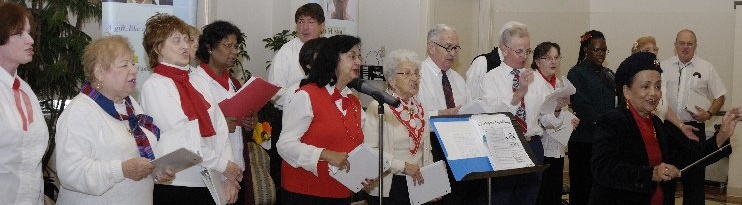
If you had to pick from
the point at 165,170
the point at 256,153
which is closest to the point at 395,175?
the point at 256,153

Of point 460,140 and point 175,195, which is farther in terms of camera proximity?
point 460,140

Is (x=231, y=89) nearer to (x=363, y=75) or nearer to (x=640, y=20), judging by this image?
(x=363, y=75)

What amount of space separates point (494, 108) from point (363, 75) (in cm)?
335

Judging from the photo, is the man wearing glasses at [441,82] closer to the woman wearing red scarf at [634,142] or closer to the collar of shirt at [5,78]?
the woman wearing red scarf at [634,142]

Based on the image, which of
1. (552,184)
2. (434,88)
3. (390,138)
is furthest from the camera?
(552,184)

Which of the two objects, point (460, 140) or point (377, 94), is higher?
point (377, 94)

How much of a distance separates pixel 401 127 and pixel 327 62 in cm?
68

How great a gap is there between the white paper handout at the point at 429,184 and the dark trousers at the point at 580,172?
254 cm

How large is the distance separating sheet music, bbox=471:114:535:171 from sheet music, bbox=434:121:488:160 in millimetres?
43

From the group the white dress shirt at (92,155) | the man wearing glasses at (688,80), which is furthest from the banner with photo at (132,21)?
the man wearing glasses at (688,80)

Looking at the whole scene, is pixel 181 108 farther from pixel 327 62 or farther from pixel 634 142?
pixel 634 142

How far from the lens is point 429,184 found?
458cm

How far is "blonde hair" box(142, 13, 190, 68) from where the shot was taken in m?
3.83

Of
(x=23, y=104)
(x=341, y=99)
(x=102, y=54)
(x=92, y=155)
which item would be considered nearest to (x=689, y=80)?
(x=341, y=99)
